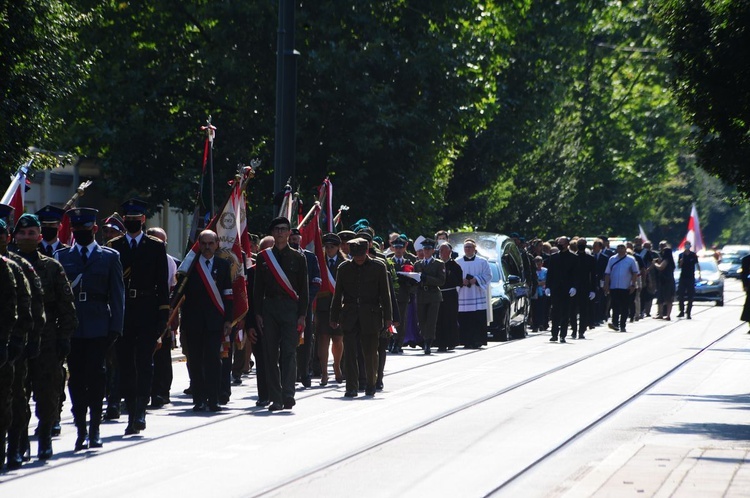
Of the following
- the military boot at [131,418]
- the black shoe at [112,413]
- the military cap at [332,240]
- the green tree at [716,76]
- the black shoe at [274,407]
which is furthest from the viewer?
the military cap at [332,240]

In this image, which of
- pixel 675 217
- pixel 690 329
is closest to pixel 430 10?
pixel 690 329

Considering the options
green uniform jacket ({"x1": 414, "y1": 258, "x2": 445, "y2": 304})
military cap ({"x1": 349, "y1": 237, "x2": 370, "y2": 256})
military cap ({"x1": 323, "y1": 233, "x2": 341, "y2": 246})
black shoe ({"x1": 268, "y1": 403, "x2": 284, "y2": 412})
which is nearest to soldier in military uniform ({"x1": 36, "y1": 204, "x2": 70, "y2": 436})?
black shoe ({"x1": 268, "y1": 403, "x2": 284, "y2": 412})

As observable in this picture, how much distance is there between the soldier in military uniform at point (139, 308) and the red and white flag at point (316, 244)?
571 centimetres

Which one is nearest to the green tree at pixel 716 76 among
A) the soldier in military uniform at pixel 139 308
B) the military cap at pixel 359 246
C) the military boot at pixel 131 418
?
the military cap at pixel 359 246

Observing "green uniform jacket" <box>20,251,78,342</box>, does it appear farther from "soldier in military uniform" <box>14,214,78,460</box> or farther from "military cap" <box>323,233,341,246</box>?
"military cap" <box>323,233,341,246</box>

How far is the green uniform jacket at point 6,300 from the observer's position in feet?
31.8

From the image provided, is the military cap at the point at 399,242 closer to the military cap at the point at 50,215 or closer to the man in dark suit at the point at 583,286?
the man in dark suit at the point at 583,286

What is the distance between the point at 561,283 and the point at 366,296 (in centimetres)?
1188

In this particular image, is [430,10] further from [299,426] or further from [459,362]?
[299,426]

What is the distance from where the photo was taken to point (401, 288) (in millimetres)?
23719

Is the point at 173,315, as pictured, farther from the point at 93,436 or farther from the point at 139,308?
the point at 93,436

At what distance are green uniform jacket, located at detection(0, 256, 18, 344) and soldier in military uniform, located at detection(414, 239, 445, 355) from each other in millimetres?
14277

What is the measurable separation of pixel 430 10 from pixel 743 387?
13.9 metres

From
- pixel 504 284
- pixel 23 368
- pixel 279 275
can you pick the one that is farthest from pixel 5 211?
pixel 504 284
